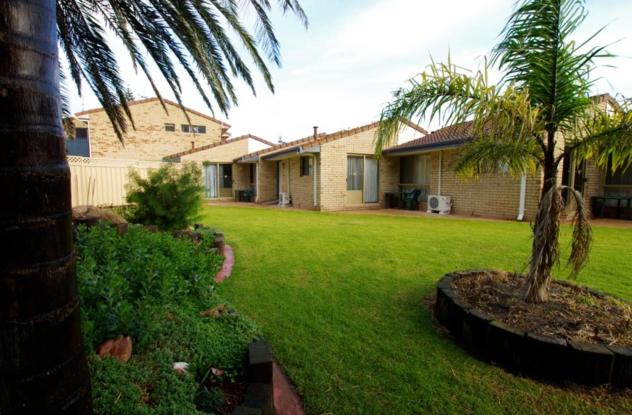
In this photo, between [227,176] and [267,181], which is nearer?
[267,181]

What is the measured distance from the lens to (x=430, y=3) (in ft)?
16.6

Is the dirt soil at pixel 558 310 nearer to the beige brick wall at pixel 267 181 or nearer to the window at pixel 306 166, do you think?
the window at pixel 306 166

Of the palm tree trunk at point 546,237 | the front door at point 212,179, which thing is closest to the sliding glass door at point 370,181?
the front door at point 212,179

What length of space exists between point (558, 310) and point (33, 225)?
368 cm

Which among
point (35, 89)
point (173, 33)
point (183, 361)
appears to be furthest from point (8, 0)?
point (173, 33)

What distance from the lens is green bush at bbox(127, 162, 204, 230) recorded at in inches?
238

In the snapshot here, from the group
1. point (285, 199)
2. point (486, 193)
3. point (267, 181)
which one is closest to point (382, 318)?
point (486, 193)

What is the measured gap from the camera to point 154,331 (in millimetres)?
2072

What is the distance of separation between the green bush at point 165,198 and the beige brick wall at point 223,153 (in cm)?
1446

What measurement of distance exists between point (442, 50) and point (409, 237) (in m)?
5.00

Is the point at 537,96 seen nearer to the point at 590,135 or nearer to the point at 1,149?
the point at 590,135

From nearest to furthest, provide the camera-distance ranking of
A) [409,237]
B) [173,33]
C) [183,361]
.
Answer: [183,361] < [173,33] < [409,237]

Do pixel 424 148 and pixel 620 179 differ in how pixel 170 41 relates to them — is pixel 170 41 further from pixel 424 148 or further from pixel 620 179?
pixel 620 179

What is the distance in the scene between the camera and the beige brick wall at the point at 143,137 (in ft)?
72.2
